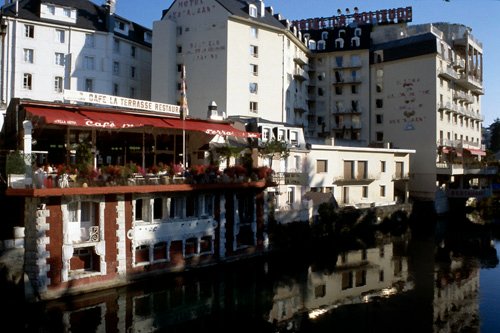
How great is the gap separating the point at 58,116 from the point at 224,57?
109ft

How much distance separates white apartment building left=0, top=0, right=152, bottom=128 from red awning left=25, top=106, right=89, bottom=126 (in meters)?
29.9

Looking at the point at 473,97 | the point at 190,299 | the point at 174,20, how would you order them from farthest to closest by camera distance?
the point at 473,97
the point at 174,20
the point at 190,299

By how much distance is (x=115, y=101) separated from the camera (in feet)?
113

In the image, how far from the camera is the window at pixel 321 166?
5475 centimetres

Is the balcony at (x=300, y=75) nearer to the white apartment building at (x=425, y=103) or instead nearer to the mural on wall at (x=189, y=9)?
the white apartment building at (x=425, y=103)

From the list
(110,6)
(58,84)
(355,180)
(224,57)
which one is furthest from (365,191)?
(110,6)

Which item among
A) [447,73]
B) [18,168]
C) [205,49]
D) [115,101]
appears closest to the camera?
[18,168]

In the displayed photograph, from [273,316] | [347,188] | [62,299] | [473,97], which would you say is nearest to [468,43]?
[473,97]

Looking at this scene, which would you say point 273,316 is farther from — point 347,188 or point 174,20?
point 174,20

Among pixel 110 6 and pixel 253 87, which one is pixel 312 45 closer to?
pixel 253 87

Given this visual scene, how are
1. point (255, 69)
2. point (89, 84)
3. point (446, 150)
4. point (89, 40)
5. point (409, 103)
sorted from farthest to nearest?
point (409, 103), point (446, 150), point (255, 69), point (89, 84), point (89, 40)

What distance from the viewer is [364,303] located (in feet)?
95.9

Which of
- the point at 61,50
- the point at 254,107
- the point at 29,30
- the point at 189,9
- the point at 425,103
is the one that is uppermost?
the point at 189,9

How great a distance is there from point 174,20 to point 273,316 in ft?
153
